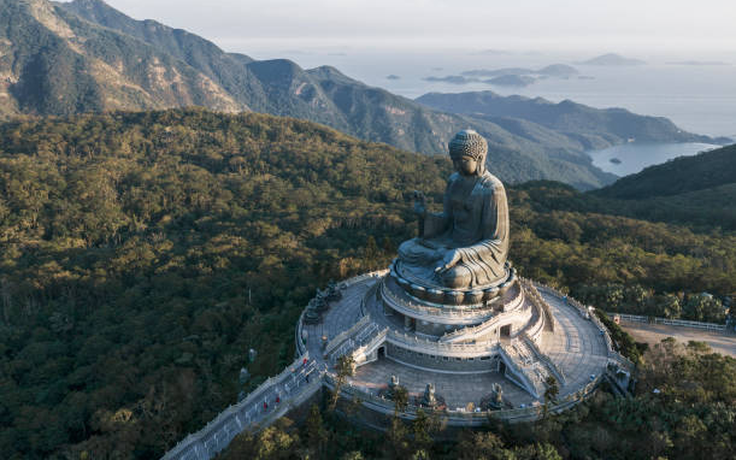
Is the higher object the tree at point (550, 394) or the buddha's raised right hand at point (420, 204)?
the buddha's raised right hand at point (420, 204)

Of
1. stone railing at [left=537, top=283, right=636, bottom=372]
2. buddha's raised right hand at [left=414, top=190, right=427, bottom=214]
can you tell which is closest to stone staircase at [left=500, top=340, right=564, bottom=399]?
stone railing at [left=537, top=283, right=636, bottom=372]

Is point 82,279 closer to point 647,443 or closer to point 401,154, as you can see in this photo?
point 647,443

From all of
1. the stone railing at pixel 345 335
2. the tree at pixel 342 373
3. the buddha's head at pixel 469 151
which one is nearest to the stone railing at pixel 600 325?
the buddha's head at pixel 469 151

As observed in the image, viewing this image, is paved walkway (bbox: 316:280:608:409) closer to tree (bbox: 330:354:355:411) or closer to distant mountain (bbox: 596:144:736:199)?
tree (bbox: 330:354:355:411)

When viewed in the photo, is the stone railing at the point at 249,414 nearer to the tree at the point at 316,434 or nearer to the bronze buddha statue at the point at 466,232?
the tree at the point at 316,434

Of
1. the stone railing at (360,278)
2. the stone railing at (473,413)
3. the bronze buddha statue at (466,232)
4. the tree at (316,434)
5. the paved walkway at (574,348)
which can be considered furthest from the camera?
the stone railing at (360,278)

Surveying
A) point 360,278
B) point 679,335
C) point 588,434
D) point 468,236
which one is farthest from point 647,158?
point 588,434
